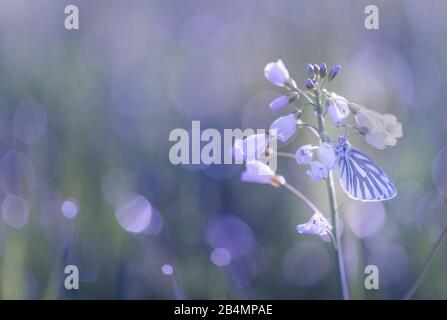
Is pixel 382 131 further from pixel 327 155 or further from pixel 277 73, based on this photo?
pixel 277 73

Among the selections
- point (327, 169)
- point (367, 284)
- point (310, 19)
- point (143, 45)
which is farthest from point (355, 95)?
point (327, 169)

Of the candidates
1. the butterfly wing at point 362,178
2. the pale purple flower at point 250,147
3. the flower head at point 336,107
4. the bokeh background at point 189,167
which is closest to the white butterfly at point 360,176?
the butterfly wing at point 362,178

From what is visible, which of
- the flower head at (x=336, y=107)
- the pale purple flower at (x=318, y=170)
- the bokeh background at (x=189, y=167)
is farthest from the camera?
the bokeh background at (x=189, y=167)

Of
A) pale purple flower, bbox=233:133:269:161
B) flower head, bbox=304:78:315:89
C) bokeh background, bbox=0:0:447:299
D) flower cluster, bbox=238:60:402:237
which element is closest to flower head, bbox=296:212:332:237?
flower cluster, bbox=238:60:402:237

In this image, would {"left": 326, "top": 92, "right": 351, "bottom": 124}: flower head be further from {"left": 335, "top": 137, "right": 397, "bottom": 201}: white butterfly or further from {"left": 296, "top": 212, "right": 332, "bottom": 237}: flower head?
{"left": 296, "top": 212, "right": 332, "bottom": 237}: flower head

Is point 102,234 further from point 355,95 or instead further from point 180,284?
point 355,95

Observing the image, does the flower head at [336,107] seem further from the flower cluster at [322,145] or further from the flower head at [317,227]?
the flower head at [317,227]

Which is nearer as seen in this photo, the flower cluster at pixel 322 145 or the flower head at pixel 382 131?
the flower cluster at pixel 322 145

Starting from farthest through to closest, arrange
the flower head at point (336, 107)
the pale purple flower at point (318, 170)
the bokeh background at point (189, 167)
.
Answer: the bokeh background at point (189, 167), the flower head at point (336, 107), the pale purple flower at point (318, 170)
